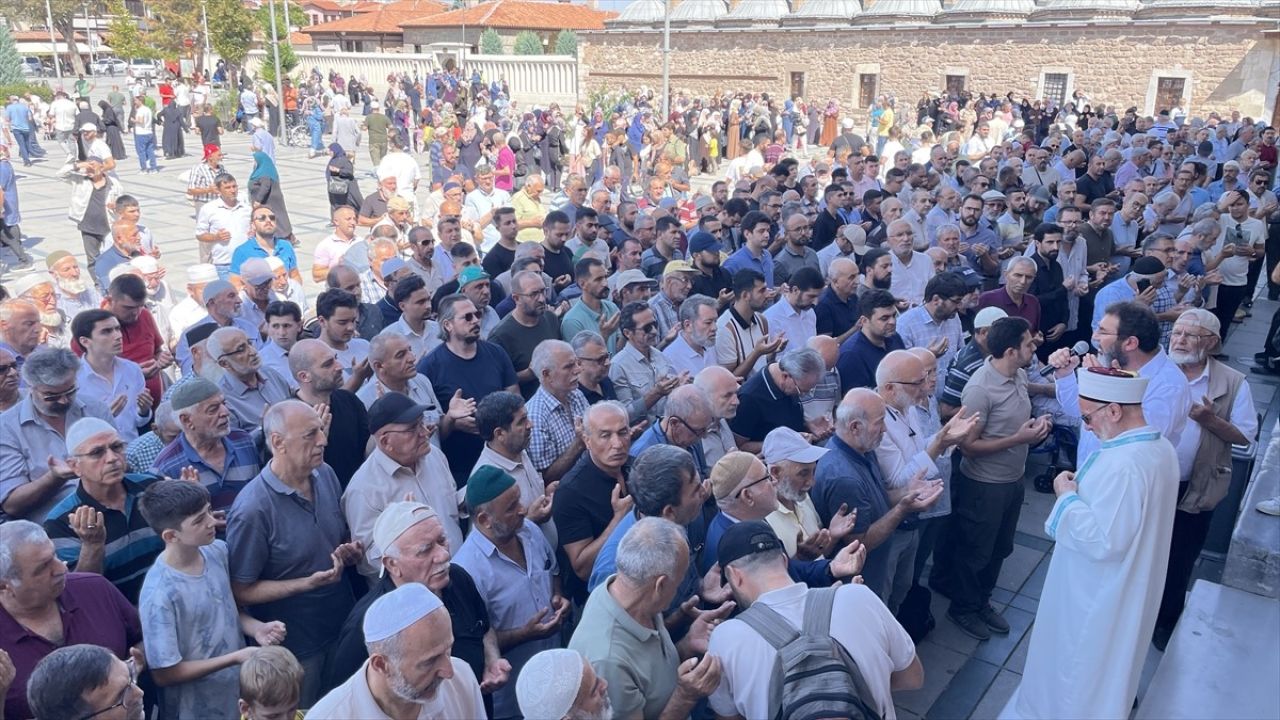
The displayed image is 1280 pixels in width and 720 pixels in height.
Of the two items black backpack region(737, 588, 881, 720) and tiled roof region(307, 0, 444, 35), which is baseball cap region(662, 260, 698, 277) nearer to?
black backpack region(737, 588, 881, 720)

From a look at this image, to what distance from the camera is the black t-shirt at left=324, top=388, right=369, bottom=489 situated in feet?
15.5

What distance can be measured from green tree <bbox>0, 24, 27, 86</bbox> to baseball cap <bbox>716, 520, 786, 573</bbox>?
136 feet

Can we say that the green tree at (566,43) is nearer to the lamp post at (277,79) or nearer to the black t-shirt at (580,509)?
the lamp post at (277,79)

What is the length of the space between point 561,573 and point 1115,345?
318 centimetres

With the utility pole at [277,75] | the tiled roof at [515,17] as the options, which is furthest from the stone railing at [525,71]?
the tiled roof at [515,17]

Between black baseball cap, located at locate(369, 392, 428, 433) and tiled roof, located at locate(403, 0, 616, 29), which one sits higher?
tiled roof, located at locate(403, 0, 616, 29)

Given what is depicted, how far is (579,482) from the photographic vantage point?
13.2 ft

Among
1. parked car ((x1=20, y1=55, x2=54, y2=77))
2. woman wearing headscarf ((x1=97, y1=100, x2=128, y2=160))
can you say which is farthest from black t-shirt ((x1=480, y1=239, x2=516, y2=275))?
parked car ((x1=20, y1=55, x2=54, y2=77))

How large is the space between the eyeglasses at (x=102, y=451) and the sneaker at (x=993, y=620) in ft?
14.8

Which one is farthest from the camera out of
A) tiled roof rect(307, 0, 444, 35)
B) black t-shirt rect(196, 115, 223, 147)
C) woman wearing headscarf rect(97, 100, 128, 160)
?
tiled roof rect(307, 0, 444, 35)

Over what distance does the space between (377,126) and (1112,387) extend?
65.4 feet

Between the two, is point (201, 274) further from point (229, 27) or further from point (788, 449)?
point (229, 27)

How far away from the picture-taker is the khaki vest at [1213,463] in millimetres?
5090

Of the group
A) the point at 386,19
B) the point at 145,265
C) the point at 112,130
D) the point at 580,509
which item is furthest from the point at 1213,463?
the point at 386,19
